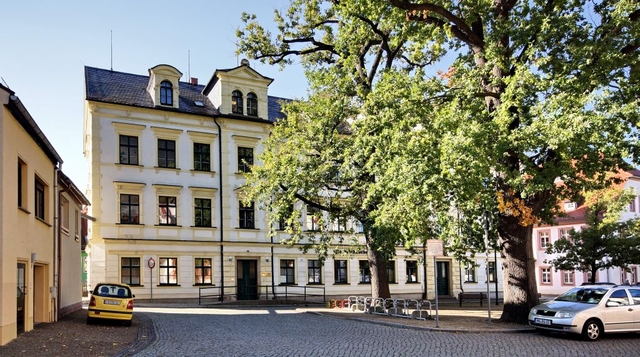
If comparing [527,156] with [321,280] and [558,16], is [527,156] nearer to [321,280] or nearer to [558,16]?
[558,16]

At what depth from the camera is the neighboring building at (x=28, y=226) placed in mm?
14398

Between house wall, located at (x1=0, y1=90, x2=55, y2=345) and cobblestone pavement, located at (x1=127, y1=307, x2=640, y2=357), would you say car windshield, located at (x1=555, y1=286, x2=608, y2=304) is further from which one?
house wall, located at (x1=0, y1=90, x2=55, y2=345)

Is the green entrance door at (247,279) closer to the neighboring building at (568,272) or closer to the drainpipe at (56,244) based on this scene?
the drainpipe at (56,244)

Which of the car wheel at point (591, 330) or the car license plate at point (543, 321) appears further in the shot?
the car license plate at point (543, 321)

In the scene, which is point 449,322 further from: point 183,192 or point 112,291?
point 183,192

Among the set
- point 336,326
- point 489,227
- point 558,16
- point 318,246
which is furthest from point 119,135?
point 558,16

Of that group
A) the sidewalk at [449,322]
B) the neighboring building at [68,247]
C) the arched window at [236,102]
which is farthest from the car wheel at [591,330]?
the arched window at [236,102]

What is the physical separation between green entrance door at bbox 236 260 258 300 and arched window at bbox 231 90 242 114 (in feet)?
29.1

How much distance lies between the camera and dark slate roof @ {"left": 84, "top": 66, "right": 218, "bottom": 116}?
108 feet

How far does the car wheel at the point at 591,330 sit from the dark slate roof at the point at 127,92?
2481cm

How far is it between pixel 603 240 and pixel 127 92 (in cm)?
2836

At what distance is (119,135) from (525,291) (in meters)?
22.7

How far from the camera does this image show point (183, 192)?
34.5m

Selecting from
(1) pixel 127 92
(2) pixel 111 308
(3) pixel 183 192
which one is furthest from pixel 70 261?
(1) pixel 127 92
